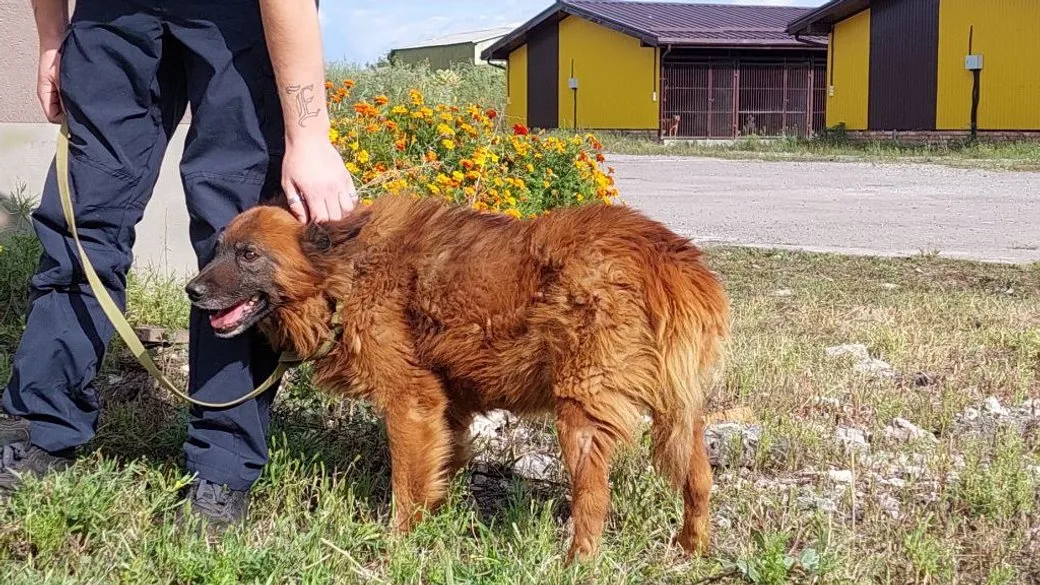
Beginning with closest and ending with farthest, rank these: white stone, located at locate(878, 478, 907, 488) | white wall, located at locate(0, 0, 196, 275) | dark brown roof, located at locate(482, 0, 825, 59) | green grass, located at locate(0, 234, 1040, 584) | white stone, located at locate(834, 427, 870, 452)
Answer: green grass, located at locate(0, 234, 1040, 584), white stone, located at locate(878, 478, 907, 488), white stone, located at locate(834, 427, 870, 452), white wall, located at locate(0, 0, 196, 275), dark brown roof, located at locate(482, 0, 825, 59)

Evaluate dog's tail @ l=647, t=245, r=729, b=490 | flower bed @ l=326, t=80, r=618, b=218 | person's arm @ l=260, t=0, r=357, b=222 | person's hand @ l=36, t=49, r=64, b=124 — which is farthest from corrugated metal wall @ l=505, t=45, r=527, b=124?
dog's tail @ l=647, t=245, r=729, b=490

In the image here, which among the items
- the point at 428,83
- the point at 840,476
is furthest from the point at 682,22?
the point at 840,476

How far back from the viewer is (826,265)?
8953 mm

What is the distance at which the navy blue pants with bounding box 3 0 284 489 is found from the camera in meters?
3.41

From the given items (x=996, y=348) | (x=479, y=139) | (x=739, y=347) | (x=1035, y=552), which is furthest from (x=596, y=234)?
(x=479, y=139)

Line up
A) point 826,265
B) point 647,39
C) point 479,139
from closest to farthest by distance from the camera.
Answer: point 479,139 → point 826,265 → point 647,39

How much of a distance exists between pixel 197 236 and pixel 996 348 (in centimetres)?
425

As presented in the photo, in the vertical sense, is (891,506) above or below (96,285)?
below

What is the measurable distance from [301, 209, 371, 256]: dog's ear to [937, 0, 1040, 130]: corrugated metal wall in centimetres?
2839

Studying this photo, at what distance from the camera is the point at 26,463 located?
362 centimetres

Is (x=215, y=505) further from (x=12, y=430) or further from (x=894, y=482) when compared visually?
(x=894, y=482)

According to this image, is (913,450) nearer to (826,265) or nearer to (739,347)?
(739,347)

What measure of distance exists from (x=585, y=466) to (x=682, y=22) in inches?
1500

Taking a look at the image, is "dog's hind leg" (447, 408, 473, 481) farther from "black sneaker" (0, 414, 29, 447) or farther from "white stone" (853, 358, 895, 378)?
"white stone" (853, 358, 895, 378)
